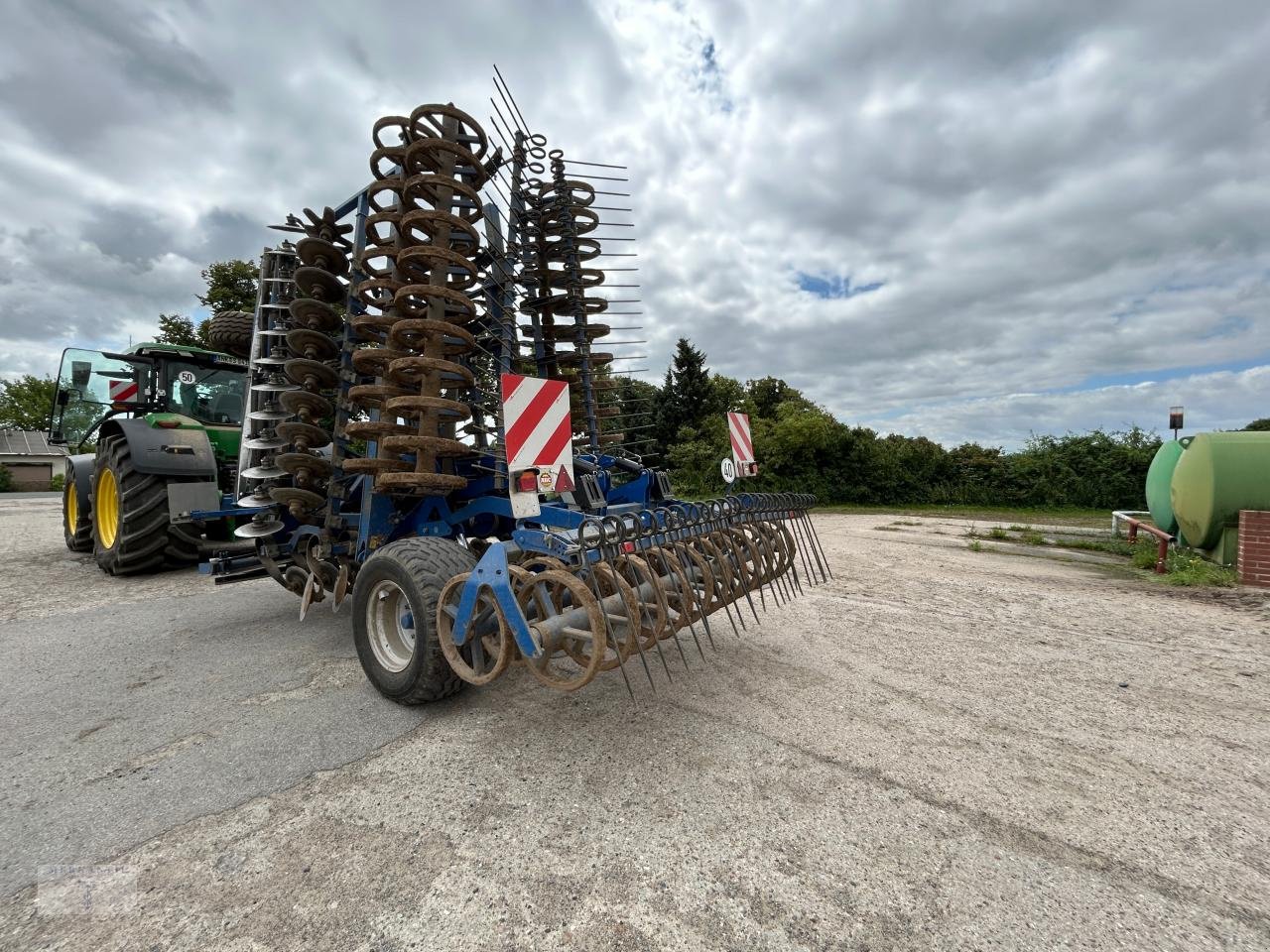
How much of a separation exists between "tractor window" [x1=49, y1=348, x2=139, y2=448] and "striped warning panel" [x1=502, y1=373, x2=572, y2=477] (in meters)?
6.81

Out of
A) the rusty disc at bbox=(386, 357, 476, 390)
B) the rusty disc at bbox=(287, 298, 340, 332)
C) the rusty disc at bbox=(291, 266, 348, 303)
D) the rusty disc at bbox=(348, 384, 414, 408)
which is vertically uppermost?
the rusty disc at bbox=(291, 266, 348, 303)

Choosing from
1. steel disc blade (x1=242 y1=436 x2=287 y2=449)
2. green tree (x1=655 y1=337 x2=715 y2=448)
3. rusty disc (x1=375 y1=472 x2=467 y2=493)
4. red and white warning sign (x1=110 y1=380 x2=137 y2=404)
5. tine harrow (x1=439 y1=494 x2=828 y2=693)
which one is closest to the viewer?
tine harrow (x1=439 y1=494 x2=828 y2=693)

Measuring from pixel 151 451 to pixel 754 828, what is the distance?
6.49 metres

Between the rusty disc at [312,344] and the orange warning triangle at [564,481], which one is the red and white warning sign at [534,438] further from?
the rusty disc at [312,344]

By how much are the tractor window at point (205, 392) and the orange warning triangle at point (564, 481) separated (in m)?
6.28

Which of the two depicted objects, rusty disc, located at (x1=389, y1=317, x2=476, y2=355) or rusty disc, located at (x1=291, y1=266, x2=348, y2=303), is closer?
rusty disc, located at (x1=389, y1=317, x2=476, y2=355)

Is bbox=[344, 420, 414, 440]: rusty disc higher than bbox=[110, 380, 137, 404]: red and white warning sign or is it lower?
lower

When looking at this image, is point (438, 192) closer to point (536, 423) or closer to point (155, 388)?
point (536, 423)

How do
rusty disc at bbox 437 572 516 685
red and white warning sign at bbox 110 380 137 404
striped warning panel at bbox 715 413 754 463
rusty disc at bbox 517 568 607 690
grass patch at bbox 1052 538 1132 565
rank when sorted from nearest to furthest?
rusty disc at bbox 517 568 607 690 → rusty disc at bbox 437 572 516 685 → striped warning panel at bbox 715 413 754 463 → red and white warning sign at bbox 110 380 137 404 → grass patch at bbox 1052 538 1132 565

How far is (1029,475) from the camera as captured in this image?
17234 millimetres

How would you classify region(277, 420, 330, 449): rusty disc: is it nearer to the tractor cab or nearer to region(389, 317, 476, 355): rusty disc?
region(389, 317, 476, 355): rusty disc

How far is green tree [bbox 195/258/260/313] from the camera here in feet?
63.4

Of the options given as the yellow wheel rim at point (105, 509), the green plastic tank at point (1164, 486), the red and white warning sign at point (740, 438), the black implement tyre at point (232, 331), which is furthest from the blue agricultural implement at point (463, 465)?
the green plastic tank at point (1164, 486)

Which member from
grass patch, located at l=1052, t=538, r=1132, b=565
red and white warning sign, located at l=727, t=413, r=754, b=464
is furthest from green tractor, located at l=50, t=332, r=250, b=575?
grass patch, located at l=1052, t=538, r=1132, b=565
